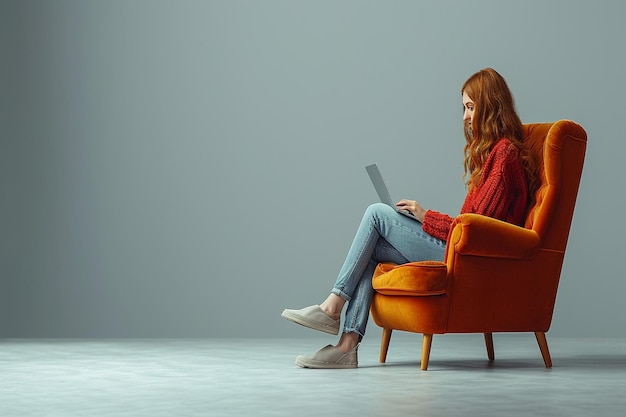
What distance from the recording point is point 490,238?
3.23 m

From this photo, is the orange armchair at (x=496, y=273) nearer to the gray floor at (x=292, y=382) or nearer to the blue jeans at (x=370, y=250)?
the blue jeans at (x=370, y=250)

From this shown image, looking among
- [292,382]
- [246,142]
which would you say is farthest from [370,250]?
[246,142]

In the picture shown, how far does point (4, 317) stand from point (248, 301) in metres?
1.38

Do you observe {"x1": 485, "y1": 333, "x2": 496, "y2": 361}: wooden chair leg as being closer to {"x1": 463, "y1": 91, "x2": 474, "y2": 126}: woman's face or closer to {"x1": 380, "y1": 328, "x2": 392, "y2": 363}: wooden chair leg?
{"x1": 380, "y1": 328, "x2": 392, "y2": 363}: wooden chair leg

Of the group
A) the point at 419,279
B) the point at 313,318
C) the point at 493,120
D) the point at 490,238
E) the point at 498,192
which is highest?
the point at 493,120

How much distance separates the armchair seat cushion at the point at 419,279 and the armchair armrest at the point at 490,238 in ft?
0.32

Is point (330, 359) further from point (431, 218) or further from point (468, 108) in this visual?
point (468, 108)

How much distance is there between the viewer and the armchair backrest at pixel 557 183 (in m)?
3.36

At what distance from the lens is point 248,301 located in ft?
17.0

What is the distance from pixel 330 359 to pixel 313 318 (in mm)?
173

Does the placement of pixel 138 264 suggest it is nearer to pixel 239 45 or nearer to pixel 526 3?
pixel 239 45

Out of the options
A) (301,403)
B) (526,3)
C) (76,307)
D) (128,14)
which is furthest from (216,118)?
(301,403)

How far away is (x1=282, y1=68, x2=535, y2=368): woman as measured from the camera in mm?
3377

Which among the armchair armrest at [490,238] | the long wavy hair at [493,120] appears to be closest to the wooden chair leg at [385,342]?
the armchair armrest at [490,238]
